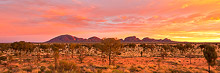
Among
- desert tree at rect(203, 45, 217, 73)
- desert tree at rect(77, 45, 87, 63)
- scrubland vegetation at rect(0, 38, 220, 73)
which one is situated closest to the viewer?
desert tree at rect(203, 45, 217, 73)

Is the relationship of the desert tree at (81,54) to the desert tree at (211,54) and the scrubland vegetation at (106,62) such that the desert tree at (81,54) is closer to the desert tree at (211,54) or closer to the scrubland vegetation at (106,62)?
the scrubland vegetation at (106,62)

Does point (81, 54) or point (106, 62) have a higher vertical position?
point (81, 54)

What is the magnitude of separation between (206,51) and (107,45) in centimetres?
1675

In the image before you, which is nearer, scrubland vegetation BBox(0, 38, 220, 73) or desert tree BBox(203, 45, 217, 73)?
desert tree BBox(203, 45, 217, 73)

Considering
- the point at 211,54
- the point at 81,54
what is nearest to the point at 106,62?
the point at 81,54

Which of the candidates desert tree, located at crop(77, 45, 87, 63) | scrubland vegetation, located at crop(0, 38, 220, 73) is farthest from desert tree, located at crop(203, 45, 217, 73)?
desert tree, located at crop(77, 45, 87, 63)

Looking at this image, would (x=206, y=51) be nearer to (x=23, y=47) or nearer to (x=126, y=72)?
(x=126, y=72)

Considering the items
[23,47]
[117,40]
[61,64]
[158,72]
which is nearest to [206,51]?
[158,72]

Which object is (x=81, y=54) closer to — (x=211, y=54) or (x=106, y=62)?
(x=106, y=62)

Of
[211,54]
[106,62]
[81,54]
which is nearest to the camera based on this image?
[211,54]

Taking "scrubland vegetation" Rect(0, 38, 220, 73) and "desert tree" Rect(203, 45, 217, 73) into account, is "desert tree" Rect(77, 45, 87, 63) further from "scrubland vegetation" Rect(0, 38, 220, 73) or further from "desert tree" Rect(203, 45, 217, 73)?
"desert tree" Rect(203, 45, 217, 73)

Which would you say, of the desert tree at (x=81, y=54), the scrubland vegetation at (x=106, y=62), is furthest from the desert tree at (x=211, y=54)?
the desert tree at (x=81, y=54)

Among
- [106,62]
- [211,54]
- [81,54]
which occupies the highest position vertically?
[211,54]

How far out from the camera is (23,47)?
33.1m
